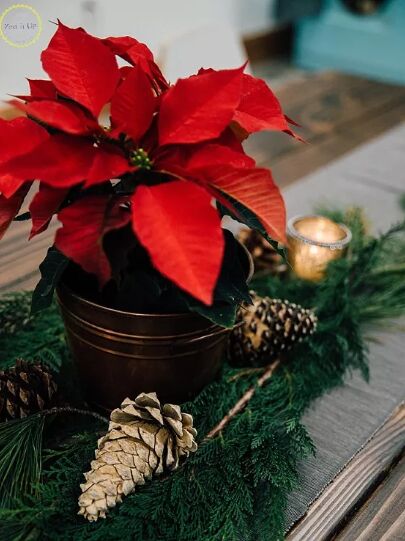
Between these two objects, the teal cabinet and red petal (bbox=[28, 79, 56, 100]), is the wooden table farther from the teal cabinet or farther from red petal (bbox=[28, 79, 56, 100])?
the teal cabinet

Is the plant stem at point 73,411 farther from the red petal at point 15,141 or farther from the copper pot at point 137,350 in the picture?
the red petal at point 15,141

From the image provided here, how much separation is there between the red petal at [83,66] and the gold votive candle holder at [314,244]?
0.40 m

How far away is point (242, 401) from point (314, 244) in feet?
0.89

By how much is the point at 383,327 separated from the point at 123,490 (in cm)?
45

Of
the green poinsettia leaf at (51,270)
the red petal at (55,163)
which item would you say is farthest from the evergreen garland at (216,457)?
the red petal at (55,163)

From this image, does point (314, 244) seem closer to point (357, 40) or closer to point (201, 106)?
point (201, 106)

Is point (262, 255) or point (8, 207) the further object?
point (262, 255)

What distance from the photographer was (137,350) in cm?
52

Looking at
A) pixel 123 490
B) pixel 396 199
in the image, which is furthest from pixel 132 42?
pixel 396 199

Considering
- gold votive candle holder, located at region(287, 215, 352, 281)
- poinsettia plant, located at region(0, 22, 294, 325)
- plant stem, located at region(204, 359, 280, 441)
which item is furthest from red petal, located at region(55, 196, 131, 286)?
gold votive candle holder, located at region(287, 215, 352, 281)

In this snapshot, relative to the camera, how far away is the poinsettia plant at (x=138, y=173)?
409mm

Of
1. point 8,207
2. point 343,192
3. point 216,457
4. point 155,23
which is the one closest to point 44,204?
point 8,207

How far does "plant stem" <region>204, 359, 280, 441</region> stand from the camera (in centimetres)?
59

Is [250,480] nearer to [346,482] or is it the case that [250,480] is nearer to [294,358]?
[346,482]
